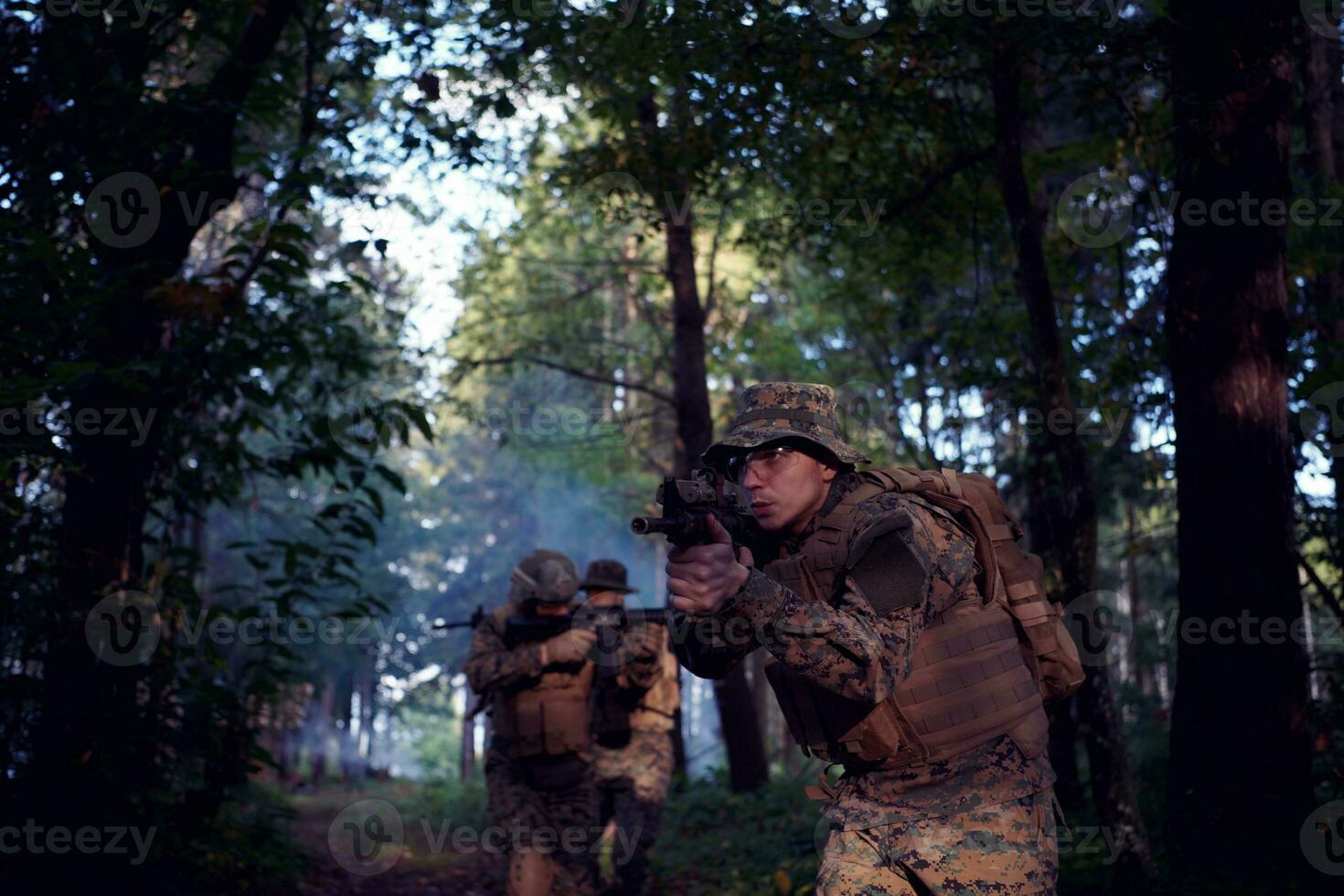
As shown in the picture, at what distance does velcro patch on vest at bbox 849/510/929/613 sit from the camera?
3.17 meters

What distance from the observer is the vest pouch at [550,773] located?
7918mm

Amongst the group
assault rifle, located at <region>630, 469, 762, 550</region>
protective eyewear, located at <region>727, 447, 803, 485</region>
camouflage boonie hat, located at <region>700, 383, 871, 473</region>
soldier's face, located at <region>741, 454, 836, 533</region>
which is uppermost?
camouflage boonie hat, located at <region>700, 383, 871, 473</region>

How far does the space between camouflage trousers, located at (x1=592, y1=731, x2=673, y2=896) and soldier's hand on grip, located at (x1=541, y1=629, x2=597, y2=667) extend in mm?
1315

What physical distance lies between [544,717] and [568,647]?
540 millimetres

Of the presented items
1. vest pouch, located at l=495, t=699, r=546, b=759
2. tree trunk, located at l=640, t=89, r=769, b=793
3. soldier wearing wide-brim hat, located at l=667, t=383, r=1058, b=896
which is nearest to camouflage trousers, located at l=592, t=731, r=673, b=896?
vest pouch, located at l=495, t=699, r=546, b=759

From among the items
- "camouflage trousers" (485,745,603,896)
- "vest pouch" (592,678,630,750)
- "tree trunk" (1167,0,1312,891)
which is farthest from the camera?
"vest pouch" (592,678,630,750)

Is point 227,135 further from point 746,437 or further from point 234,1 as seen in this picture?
point 746,437

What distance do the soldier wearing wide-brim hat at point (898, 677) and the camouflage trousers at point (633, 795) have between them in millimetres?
5582

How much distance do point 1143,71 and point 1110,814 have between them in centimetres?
489

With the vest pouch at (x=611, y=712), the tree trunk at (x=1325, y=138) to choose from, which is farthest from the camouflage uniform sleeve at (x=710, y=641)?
the tree trunk at (x=1325, y=138)

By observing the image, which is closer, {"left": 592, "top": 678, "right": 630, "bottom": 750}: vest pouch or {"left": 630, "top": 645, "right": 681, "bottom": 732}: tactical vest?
{"left": 592, "top": 678, "right": 630, "bottom": 750}: vest pouch

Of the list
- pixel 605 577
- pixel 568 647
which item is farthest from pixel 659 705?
pixel 568 647

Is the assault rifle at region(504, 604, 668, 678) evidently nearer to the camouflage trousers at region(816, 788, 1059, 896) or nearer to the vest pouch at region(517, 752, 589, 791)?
the vest pouch at region(517, 752, 589, 791)

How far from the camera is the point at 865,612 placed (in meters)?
3.13
